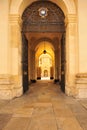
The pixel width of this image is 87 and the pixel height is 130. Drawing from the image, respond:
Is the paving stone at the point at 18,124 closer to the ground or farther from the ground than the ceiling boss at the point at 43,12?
closer to the ground

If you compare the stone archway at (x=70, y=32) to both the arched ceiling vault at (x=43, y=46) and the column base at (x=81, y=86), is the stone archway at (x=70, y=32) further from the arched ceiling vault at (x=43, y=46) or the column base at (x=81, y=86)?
the arched ceiling vault at (x=43, y=46)

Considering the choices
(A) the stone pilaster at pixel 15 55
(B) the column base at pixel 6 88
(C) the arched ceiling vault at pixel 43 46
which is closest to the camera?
(B) the column base at pixel 6 88

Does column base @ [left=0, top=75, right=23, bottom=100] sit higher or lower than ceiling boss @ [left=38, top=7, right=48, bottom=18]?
lower

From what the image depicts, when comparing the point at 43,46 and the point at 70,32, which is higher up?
the point at 43,46

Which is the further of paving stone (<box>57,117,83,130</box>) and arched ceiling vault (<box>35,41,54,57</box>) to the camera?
arched ceiling vault (<box>35,41,54,57</box>)

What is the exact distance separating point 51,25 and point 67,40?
56.4 inches

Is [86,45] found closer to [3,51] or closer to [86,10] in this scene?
[86,10]

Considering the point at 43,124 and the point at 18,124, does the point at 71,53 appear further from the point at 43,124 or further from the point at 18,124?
the point at 18,124

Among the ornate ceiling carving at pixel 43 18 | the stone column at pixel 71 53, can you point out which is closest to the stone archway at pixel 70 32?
the stone column at pixel 71 53

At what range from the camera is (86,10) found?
32.6 feet

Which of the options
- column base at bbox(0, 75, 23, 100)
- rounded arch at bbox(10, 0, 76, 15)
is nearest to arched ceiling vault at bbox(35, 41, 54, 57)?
rounded arch at bbox(10, 0, 76, 15)

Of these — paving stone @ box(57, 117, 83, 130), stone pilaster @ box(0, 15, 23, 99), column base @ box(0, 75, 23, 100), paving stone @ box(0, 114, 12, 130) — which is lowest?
paving stone @ box(57, 117, 83, 130)

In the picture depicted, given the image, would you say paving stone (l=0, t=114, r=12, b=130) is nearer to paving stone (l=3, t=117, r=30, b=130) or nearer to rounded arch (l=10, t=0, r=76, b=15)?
paving stone (l=3, t=117, r=30, b=130)

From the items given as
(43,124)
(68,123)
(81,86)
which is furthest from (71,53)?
(43,124)
